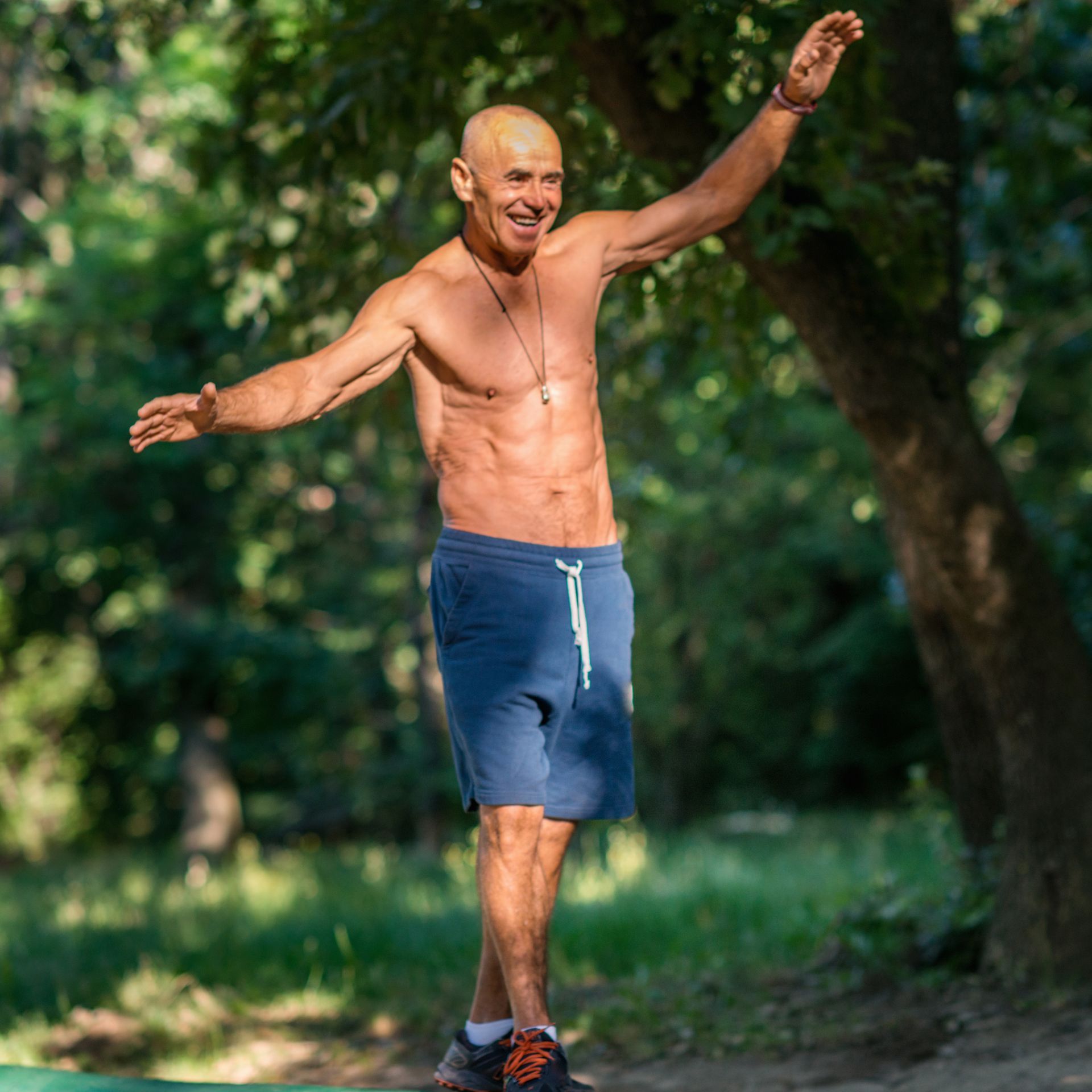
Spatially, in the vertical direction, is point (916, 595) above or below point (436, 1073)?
above

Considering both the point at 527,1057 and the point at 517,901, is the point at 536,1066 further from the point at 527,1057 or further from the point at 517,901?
the point at 517,901

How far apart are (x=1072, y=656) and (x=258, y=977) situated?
12.2ft

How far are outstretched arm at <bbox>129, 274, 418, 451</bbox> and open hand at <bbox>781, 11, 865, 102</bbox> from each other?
998 millimetres

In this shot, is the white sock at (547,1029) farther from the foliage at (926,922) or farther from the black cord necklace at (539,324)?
the foliage at (926,922)

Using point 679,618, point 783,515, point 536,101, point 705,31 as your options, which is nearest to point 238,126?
point 536,101

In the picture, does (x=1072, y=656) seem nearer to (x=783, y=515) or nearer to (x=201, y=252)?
(x=201, y=252)

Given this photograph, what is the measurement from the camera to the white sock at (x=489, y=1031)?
10.2 ft

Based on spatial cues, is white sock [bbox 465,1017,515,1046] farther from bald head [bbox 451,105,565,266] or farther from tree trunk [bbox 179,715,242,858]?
tree trunk [bbox 179,715,242,858]

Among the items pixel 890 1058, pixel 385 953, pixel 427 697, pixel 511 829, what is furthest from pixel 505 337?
pixel 427 697

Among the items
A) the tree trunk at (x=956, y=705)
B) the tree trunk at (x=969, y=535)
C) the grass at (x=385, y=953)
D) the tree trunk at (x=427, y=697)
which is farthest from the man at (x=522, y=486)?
the tree trunk at (x=427, y=697)

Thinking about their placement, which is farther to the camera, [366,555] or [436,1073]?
[366,555]

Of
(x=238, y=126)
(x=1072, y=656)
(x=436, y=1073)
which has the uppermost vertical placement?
(x=238, y=126)

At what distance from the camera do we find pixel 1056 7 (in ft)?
21.4

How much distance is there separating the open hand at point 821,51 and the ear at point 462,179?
768 mm
